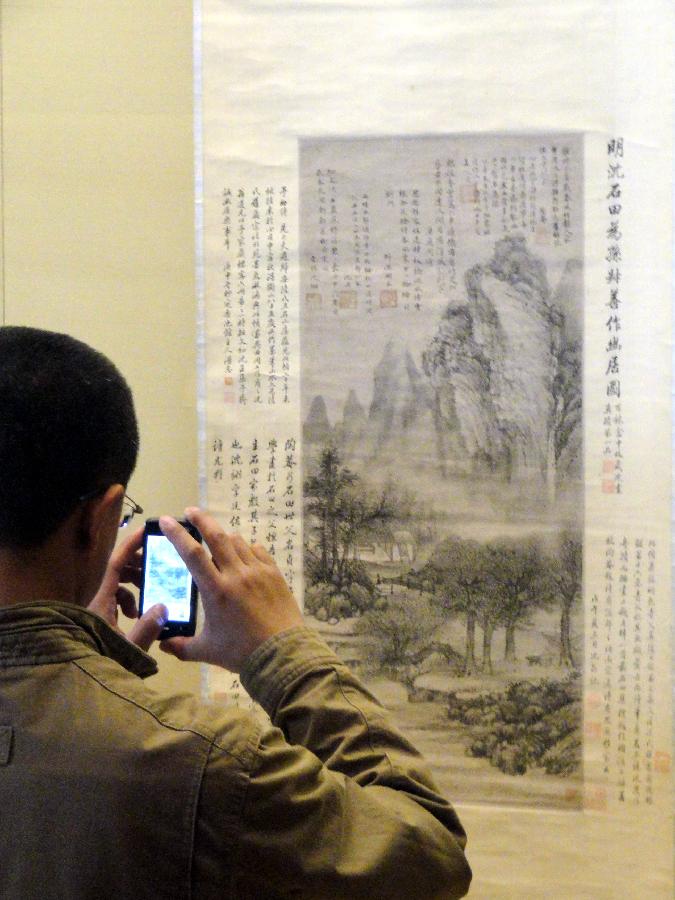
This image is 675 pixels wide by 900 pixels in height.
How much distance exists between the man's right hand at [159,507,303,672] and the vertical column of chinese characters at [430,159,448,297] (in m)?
0.73

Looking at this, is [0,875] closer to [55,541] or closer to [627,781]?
[55,541]

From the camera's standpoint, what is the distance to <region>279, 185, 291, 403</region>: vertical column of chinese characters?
1534 mm

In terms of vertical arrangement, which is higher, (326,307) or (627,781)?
(326,307)

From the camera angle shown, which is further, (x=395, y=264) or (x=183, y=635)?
(x=395, y=264)

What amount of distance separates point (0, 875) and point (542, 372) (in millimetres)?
1055

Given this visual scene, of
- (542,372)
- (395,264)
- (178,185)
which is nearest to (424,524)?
(542,372)

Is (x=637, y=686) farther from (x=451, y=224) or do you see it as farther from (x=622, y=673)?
(x=451, y=224)

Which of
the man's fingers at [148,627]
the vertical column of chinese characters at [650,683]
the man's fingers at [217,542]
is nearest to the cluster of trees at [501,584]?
the vertical column of chinese characters at [650,683]

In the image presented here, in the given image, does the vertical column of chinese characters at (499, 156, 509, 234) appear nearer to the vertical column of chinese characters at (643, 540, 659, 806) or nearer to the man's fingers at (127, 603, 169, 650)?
the vertical column of chinese characters at (643, 540, 659, 806)

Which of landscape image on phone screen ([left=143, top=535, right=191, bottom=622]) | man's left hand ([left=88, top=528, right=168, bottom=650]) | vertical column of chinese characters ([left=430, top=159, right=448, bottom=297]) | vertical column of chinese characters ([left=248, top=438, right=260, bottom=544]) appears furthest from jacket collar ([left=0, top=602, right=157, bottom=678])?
vertical column of chinese characters ([left=430, top=159, right=448, bottom=297])

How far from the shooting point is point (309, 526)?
155cm

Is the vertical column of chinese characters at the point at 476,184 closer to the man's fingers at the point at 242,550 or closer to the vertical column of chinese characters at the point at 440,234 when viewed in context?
the vertical column of chinese characters at the point at 440,234

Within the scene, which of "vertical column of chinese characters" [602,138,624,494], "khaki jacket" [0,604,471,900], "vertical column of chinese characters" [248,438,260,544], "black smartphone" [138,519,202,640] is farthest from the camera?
"vertical column of chinese characters" [248,438,260,544]

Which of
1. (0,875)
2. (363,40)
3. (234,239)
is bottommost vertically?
(0,875)
